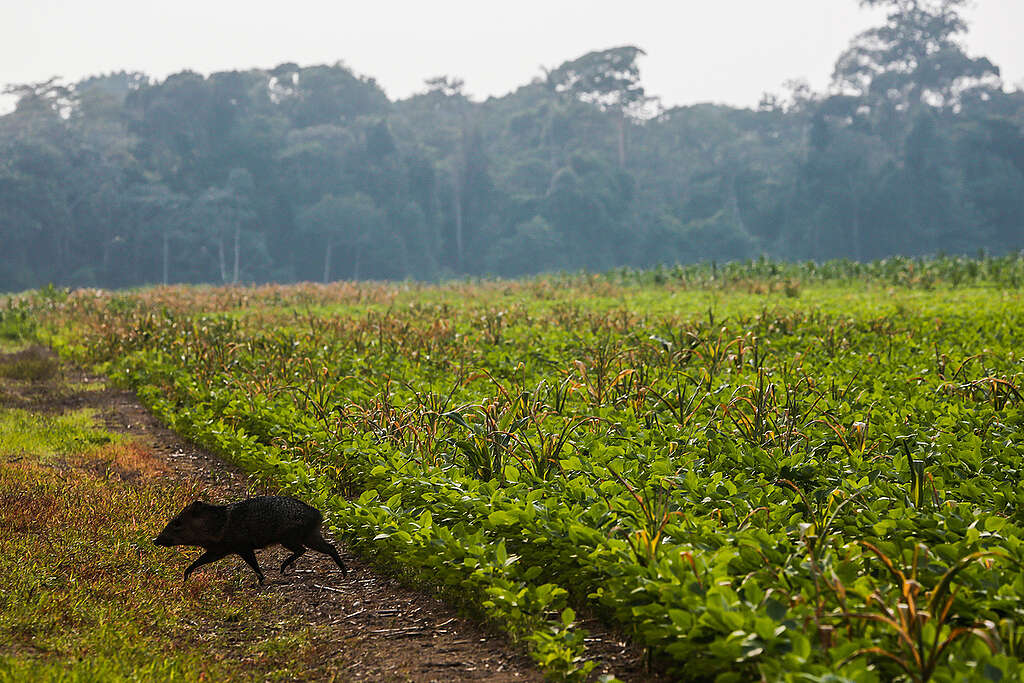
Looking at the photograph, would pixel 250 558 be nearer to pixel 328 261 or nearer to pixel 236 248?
pixel 236 248

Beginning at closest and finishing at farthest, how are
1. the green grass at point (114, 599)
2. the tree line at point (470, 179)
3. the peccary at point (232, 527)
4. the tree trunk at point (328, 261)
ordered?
the green grass at point (114, 599), the peccary at point (232, 527), the tree line at point (470, 179), the tree trunk at point (328, 261)

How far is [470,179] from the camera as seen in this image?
63.7 meters

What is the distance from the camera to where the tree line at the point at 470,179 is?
171 feet

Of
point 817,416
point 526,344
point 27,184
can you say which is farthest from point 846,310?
point 27,184

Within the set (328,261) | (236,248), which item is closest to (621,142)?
(328,261)

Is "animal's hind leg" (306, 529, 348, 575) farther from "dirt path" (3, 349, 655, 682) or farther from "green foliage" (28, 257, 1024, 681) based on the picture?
"green foliage" (28, 257, 1024, 681)

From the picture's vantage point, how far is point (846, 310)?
45.5 ft

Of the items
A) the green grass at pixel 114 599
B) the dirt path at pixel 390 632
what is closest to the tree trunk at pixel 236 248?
the green grass at pixel 114 599

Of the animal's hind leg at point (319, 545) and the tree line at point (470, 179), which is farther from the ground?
the tree line at point (470, 179)

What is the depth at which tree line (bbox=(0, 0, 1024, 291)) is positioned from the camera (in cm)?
5206

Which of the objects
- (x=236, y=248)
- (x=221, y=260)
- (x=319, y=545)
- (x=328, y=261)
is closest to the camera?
(x=319, y=545)

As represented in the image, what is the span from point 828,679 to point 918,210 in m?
62.6

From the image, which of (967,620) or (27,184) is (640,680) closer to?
(967,620)

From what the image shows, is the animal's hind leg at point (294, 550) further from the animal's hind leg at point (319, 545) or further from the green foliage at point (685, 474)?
the green foliage at point (685, 474)
